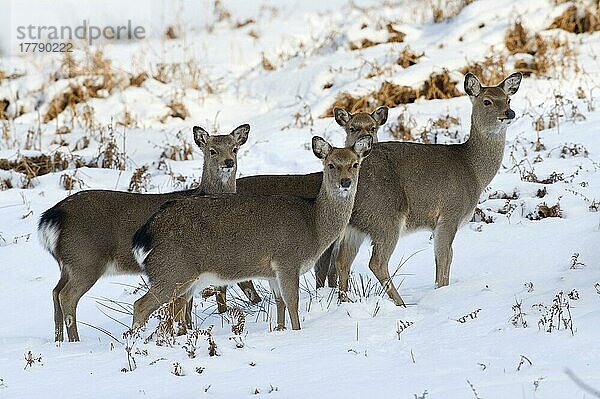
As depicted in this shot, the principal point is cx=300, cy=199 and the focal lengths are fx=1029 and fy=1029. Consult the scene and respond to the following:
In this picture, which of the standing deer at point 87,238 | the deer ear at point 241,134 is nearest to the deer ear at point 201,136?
the deer ear at point 241,134

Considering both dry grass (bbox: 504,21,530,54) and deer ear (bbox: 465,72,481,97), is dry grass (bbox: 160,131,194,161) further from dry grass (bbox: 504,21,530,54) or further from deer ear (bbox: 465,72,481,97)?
dry grass (bbox: 504,21,530,54)

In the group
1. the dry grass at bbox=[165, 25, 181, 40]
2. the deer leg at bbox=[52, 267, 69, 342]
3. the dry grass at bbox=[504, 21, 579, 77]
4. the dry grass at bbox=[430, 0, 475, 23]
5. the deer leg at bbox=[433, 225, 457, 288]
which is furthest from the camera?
the dry grass at bbox=[165, 25, 181, 40]

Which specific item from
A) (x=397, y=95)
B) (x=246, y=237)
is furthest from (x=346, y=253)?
(x=397, y=95)

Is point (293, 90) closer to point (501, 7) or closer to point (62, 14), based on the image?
point (501, 7)

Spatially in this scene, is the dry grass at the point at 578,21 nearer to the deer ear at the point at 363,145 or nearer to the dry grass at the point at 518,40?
the dry grass at the point at 518,40

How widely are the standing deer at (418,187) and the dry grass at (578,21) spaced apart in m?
7.66

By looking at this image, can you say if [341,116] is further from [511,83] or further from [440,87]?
[440,87]

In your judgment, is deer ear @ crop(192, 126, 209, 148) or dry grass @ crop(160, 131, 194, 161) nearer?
Result: deer ear @ crop(192, 126, 209, 148)

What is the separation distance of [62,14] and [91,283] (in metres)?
14.0

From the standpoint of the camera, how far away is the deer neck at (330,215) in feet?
28.1

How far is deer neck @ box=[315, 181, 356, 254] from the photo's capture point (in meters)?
8.58

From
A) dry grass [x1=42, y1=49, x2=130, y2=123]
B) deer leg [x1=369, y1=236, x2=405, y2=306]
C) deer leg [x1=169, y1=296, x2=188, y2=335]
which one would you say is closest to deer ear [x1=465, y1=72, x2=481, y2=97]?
deer leg [x1=369, y1=236, x2=405, y2=306]

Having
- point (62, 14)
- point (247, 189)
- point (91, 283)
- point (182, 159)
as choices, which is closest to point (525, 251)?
point (247, 189)

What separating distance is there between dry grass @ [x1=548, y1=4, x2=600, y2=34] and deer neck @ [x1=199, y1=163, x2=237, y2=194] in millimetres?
9349
